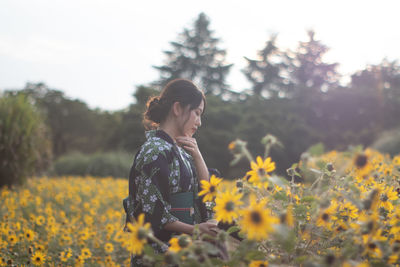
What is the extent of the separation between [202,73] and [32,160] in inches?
1000

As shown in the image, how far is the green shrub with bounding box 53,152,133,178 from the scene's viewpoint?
13172 mm

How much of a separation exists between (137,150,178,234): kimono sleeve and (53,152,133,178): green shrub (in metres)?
11.6

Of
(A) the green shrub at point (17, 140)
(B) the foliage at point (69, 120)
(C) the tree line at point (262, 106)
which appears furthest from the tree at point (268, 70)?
(A) the green shrub at point (17, 140)

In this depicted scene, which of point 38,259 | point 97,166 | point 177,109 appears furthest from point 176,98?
point 97,166

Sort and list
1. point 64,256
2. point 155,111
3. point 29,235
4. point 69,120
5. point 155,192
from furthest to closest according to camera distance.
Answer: point 69,120
point 29,235
point 64,256
point 155,111
point 155,192

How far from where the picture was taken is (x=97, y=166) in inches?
530

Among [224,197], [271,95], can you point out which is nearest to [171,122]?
[224,197]

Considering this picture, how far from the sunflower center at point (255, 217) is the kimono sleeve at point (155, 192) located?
84cm

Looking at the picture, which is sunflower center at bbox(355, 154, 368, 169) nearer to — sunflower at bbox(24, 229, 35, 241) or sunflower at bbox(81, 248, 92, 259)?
sunflower at bbox(81, 248, 92, 259)

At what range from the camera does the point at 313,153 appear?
44.4 inches

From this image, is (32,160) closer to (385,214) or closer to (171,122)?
(171,122)

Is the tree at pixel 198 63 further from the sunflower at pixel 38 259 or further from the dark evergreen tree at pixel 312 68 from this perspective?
the sunflower at pixel 38 259

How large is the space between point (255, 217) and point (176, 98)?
1.23 metres

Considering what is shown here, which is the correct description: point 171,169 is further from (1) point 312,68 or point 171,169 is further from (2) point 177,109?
(1) point 312,68
